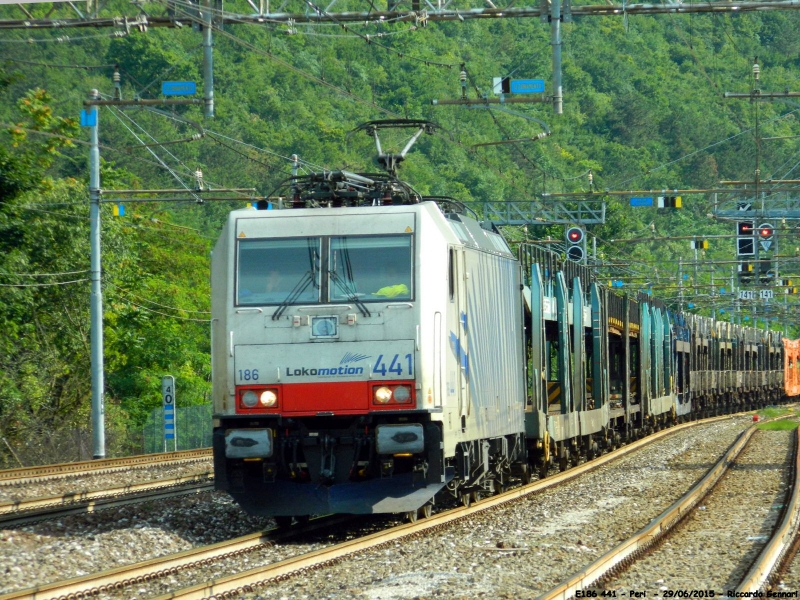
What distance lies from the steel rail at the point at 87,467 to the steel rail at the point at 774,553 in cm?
1275

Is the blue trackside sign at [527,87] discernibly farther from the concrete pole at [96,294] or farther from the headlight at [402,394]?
the concrete pole at [96,294]

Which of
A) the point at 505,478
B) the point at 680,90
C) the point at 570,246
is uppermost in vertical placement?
the point at 680,90

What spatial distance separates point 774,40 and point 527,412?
335ft

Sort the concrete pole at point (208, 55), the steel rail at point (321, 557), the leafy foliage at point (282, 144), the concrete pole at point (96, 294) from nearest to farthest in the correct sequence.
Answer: the steel rail at point (321, 557), the concrete pole at point (208, 55), the concrete pole at point (96, 294), the leafy foliage at point (282, 144)

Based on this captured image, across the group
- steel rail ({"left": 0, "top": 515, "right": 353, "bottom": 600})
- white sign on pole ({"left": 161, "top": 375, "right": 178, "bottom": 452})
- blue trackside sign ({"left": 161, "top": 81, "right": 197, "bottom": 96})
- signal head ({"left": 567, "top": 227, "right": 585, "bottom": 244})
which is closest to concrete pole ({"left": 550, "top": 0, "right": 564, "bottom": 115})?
blue trackside sign ({"left": 161, "top": 81, "right": 197, "bottom": 96})

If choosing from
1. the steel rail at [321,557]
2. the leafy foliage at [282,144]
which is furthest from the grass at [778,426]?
the steel rail at [321,557]

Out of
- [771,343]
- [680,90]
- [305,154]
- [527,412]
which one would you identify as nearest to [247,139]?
[305,154]

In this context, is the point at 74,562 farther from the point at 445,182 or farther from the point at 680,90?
the point at 680,90

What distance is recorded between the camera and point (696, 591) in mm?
8891

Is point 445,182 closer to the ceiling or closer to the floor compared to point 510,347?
closer to the ceiling

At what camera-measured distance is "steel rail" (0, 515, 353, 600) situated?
896cm

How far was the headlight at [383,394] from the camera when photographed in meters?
12.2

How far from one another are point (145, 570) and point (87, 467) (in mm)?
14595

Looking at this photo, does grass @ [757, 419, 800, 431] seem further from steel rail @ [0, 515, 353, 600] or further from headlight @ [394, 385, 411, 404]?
headlight @ [394, 385, 411, 404]
